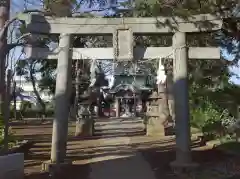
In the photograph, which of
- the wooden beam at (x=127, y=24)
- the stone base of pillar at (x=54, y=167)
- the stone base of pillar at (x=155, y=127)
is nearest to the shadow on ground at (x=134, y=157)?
the stone base of pillar at (x=54, y=167)

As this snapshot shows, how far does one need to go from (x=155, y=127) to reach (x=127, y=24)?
400 inches

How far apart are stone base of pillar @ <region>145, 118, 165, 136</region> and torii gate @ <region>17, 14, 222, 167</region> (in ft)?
30.7

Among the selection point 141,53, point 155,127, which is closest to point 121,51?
point 141,53

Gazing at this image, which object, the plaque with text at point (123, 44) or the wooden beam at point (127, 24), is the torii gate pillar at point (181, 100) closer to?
the wooden beam at point (127, 24)

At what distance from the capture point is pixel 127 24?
1022 cm

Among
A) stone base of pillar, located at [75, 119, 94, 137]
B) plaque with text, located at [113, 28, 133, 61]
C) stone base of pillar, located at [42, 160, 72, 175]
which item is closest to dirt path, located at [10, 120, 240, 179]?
stone base of pillar, located at [42, 160, 72, 175]

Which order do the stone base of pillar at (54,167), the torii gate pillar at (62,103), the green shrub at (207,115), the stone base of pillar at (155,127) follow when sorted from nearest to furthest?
the stone base of pillar at (54,167) → the torii gate pillar at (62,103) → the green shrub at (207,115) → the stone base of pillar at (155,127)

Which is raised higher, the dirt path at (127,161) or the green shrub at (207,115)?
the green shrub at (207,115)

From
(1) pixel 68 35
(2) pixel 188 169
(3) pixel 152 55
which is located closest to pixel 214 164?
(2) pixel 188 169

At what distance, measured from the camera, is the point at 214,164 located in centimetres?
1071

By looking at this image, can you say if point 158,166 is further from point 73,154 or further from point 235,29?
point 235,29

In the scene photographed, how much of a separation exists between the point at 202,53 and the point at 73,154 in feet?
18.0

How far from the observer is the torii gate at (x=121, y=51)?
1000 centimetres

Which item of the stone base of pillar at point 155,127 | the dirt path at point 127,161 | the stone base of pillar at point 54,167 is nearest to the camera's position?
the dirt path at point 127,161
